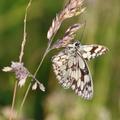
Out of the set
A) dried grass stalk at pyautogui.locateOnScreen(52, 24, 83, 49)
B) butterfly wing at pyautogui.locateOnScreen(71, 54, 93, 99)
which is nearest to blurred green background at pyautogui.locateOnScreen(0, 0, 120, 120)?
butterfly wing at pyautogui.locateOnScreen(71, 54, 93, 99)

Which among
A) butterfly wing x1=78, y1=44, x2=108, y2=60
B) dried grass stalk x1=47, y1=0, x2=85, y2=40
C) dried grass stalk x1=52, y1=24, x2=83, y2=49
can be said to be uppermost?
dried grass stalk x1=47, y1=0, x2=85, y2=40

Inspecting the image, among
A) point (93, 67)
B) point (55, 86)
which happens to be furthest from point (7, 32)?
point (93, 67)

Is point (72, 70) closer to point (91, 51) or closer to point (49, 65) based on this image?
point (91, 51)

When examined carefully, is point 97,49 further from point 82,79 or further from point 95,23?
point 95,23

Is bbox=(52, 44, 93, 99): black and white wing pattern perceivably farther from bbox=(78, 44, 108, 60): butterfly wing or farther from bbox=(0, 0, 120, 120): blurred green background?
bbox=(0, 0, 120, 120): blurred green background

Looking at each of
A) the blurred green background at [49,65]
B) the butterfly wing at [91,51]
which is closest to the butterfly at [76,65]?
the butterfly wing at [91,51]

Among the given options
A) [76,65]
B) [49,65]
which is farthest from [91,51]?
[49,65]

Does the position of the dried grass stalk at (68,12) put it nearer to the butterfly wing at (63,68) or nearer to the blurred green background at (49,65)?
the butterfly wing at (63,68)
